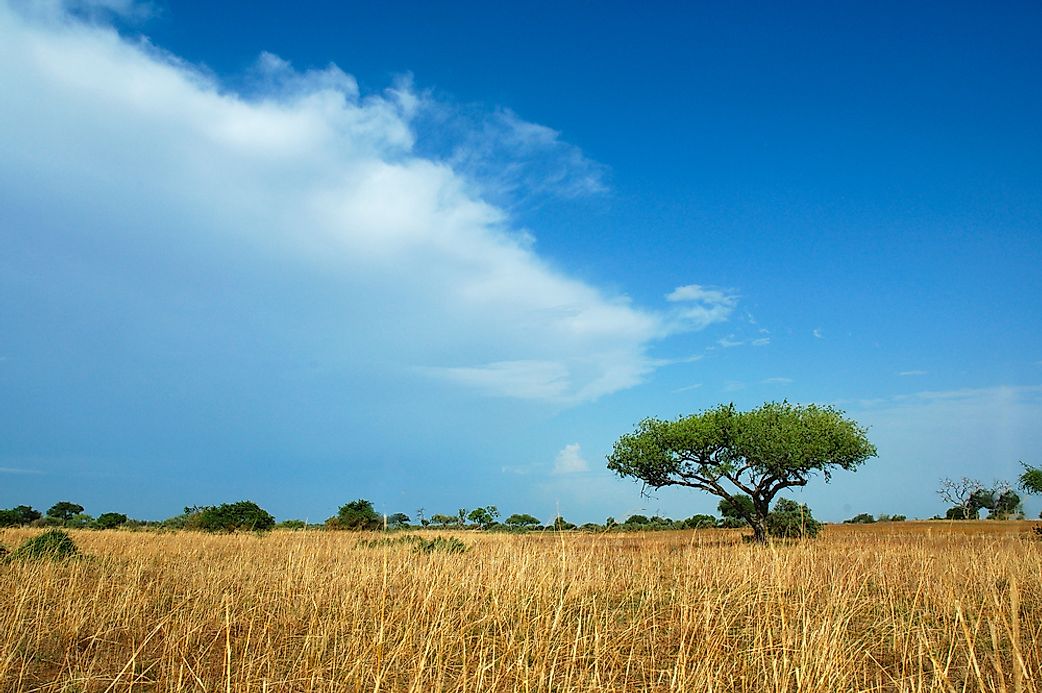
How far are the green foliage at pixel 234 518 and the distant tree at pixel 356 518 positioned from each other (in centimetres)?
331

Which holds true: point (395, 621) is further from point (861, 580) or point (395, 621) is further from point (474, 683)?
point (861, 580)

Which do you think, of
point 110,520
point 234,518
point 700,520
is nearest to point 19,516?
point 110,520

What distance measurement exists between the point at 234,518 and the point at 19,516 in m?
17.1

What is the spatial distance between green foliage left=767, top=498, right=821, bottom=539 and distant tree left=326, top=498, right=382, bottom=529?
18.7m

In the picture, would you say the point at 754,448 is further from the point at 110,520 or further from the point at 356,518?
the point at 110,520

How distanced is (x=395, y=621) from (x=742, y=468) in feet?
79.9

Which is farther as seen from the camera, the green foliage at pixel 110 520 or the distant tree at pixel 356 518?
the green foliage at pixel 110 520

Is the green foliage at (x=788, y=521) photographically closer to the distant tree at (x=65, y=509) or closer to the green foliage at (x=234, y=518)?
the green foliage at (x=234, y=518)

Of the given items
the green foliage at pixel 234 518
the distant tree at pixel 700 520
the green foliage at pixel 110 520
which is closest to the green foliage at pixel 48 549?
the green foliage at pixel 234 518

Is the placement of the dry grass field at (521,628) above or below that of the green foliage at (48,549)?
below

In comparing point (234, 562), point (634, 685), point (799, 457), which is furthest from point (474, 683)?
point (799, 457)

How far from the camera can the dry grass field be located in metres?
5.12

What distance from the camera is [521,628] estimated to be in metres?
6.86

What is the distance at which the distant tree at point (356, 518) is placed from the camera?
3384 centimetres
